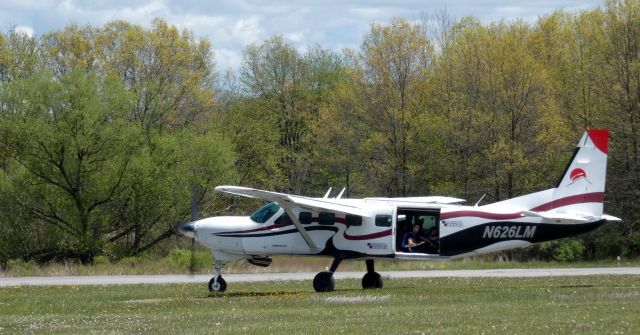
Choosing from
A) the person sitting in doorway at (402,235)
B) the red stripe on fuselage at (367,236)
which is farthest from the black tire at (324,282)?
the person sitting in doorway at (402,235)

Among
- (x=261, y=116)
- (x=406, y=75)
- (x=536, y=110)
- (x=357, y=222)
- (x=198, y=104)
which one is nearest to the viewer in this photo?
(x=357, y=222)

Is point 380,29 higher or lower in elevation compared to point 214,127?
higher

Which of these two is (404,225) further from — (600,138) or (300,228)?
(600,138)

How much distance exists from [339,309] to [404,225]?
6.03 meters

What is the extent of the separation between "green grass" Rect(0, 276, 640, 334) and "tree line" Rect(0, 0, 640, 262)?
2192cm

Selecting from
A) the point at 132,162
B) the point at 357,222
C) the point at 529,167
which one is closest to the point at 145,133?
the point at 132,162

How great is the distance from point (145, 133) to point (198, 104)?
7.63 metres

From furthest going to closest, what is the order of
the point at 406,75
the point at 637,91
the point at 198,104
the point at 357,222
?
the point at 198,104 < the point at 406,75 < the point at 637,91 < the point at 357,222

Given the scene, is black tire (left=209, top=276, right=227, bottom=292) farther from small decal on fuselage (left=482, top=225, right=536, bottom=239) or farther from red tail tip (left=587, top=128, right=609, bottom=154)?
red tail tip (left=587, top=128, right=609, bottom=154)

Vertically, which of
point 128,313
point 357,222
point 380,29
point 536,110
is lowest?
point 128,313

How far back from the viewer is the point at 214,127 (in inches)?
2564

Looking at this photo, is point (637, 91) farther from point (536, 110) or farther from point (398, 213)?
point (398, 213)

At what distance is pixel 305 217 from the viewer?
25672 mm

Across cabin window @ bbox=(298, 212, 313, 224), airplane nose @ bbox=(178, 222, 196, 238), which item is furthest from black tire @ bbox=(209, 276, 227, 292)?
cabin window @ bbox=(298, 212, 313, 224)
